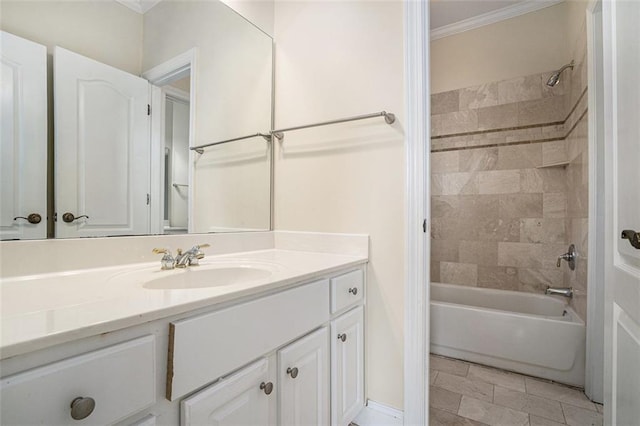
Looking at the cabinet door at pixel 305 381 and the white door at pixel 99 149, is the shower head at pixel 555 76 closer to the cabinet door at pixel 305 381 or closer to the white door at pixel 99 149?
the cabinet door at pixel 305 381

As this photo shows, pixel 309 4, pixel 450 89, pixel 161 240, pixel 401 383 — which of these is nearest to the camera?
pixel 161 240

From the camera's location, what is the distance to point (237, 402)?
0.73 metres

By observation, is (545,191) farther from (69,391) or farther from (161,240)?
(69,391)

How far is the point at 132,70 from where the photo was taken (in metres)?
1.09

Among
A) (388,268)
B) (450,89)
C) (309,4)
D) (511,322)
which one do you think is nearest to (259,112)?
(309,4)

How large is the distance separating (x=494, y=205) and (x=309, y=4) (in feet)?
6.84

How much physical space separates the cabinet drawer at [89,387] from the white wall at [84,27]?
0.98m

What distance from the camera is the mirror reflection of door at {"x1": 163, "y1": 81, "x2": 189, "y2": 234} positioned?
3.99ft

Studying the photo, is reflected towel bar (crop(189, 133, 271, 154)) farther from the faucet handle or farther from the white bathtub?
the white bathtub

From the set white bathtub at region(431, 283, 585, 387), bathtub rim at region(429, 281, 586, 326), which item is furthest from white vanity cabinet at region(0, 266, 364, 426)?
bathtub rim at region(429, 281, 586, 326)

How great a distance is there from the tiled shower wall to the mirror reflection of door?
219cm

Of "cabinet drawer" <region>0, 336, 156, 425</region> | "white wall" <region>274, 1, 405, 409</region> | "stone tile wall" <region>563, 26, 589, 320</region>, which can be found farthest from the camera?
"stone tile wall" <region>563, 26, 589, 320</region>

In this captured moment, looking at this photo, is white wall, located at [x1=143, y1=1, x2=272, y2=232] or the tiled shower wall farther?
the tiled shower wall

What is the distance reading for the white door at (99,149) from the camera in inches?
36.6
